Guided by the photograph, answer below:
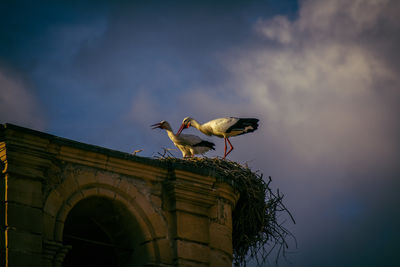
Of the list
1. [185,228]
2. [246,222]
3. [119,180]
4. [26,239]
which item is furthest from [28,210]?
[246,222]

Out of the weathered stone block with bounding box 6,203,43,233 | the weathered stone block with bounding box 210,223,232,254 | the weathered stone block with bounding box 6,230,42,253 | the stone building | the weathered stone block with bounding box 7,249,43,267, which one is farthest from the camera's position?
the weathered stone block with bounding box 210,223,232,254

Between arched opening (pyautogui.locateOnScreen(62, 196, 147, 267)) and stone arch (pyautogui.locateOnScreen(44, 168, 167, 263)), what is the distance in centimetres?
8

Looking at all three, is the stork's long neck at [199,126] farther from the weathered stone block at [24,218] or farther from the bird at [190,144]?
the weathered stone block at [24,218]

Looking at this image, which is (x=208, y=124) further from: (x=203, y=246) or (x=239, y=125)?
(x=203, y=246)

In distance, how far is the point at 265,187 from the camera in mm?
11781

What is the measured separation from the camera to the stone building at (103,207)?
8867mm

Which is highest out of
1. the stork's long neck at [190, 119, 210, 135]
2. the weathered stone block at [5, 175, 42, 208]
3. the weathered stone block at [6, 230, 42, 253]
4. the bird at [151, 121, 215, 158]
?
the stork's long neck at [190, 119, 210, 135]

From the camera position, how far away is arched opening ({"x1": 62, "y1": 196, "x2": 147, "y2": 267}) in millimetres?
10094

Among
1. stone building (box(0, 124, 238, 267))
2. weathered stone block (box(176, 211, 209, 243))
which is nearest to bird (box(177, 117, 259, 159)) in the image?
stone building (box(0, 124, 238, 267))

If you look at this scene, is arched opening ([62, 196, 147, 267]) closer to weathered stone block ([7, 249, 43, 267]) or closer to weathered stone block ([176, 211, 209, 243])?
weathered stone block ([176, 211, 209, 243])

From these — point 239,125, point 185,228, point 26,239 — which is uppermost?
point 239,125

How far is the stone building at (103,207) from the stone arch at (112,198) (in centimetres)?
1

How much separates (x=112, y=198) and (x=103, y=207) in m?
0.33

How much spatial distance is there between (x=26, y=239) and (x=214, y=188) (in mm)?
3073
